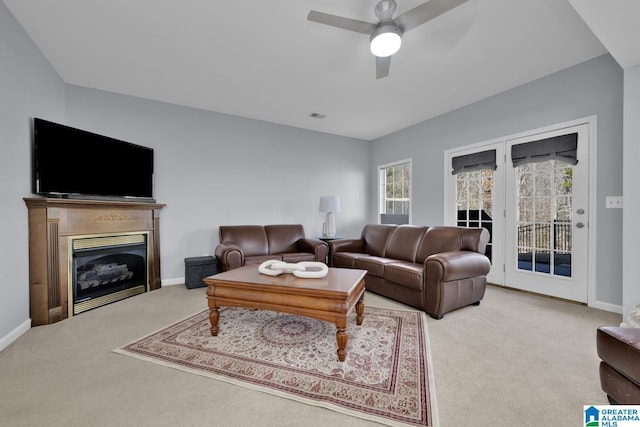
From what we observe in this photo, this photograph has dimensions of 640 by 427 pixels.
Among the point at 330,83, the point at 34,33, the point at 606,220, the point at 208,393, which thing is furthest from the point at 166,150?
the point at 606,220

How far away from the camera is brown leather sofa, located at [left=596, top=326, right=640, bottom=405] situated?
1116 millimetres

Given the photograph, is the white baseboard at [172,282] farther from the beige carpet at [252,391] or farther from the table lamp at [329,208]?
the table lamp at [329,208]

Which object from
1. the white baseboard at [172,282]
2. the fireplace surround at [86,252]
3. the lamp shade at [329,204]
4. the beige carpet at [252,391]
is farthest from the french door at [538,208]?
the fireplace surround at [86,252]

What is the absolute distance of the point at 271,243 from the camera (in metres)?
4.23

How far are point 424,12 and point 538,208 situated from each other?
2794 millimetres

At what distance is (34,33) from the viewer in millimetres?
2408

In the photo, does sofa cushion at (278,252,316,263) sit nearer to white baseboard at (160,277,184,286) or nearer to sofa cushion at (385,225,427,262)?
sofa cushion at (385,225,427,262)

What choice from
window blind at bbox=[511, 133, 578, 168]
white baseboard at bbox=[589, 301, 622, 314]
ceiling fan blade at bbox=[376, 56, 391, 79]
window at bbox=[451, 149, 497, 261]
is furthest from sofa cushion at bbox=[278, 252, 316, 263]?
white baseboard at bbox=[589, 301, 622, 314]

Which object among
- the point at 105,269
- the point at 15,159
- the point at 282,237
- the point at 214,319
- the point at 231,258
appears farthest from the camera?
the point at 282,237

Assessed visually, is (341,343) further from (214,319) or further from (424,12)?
(424,12)

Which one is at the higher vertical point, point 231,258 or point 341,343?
point 231,258

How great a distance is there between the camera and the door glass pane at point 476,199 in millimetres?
3836

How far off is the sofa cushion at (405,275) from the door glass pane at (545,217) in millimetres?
1630

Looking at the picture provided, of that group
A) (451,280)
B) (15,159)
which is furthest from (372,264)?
(15,159)
